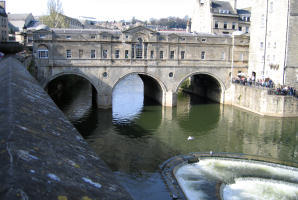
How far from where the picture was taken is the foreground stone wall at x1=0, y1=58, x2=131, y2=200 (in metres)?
2.39

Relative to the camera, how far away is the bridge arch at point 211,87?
4211cm

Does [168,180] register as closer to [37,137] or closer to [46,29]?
[37,137]

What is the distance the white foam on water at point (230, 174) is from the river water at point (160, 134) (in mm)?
1671

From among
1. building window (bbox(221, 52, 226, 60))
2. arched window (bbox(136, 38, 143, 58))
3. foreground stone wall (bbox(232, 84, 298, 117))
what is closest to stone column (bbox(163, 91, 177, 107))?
arched window (bbox(136, 38, 143, 58))

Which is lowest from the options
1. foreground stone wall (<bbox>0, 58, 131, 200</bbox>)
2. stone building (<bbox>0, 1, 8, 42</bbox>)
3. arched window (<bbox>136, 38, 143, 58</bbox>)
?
foreground stone wall (<bbox>0, 58, 131, 200</bbox>)

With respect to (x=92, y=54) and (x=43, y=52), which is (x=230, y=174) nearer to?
(x=92, y=54)

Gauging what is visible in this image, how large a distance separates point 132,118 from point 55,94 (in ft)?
61.4

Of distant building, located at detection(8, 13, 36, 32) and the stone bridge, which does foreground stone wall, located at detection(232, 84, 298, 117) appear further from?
distant building, located at detection(8, 13, 36, 32)

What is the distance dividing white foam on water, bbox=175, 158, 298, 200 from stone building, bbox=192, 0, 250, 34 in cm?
3867

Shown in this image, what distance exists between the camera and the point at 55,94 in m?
48.2

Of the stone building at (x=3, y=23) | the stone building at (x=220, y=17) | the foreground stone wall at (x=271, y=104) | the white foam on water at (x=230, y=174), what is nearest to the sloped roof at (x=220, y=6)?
the stone building at (x=220, y=17)

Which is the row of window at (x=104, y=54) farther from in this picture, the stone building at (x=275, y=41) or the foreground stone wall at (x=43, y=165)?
the foreground stone wall at (x=43, y=165)

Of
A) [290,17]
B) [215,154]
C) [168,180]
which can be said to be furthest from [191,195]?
[290,17]

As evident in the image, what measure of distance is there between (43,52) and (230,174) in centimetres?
2630
